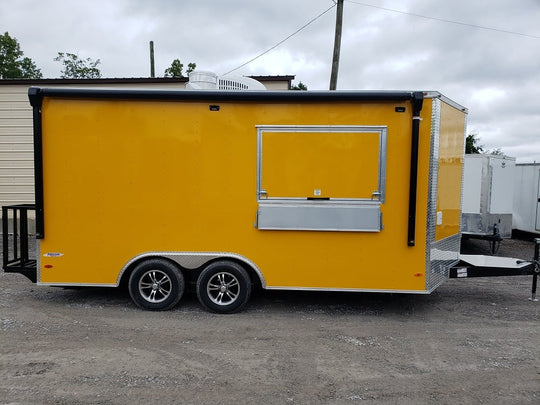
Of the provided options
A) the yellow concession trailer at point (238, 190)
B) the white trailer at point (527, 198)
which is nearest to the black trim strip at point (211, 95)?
the yellow concession trailer at point (238, 190)

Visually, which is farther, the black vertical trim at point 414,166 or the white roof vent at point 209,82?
the white roof vent at point 209,82

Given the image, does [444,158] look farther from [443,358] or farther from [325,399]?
[325,399]

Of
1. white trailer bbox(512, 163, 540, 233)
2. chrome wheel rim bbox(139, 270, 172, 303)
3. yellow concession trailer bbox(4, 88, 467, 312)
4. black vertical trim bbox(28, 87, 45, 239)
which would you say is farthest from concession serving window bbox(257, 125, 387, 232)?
white trailer bbox(512, 163, 540, 233)

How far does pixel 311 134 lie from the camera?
18.7ft

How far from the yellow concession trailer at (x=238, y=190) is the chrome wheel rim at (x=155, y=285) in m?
0.02

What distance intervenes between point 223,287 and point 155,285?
0.92 m

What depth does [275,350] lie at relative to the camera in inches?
187

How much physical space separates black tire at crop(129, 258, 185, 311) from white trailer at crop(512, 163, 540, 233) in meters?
11.5

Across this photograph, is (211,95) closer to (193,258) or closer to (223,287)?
(193,258)

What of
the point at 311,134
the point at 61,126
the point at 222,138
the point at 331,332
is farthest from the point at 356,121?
the point at 61,126

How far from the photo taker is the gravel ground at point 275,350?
3.84 metres

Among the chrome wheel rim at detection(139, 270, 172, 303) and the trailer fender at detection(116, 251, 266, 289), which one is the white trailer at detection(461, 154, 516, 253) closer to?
the trailer fender at detection(116, 251, 266, 289)

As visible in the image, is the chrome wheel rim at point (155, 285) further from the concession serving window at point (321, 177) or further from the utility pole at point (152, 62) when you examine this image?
the utility pole at point (152, 62)

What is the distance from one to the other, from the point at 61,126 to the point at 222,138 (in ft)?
6.98
